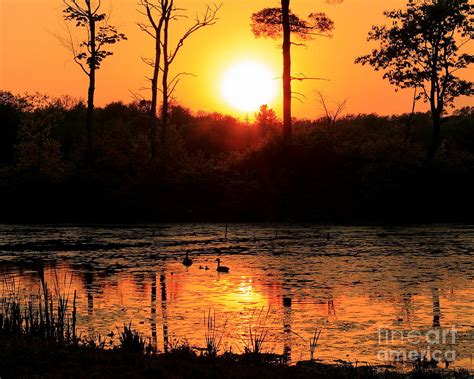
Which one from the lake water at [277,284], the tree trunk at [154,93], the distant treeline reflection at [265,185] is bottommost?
the lake water at [277,284]

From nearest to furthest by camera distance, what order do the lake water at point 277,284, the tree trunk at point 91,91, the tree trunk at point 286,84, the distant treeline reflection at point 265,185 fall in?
the lake water at point 277,284
the distant treeline reflection at point 265,185
the tree trunk at point 286,84
the tree trunk at point 91,91

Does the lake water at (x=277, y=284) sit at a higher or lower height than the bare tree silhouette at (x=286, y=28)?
lower

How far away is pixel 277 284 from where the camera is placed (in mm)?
25094

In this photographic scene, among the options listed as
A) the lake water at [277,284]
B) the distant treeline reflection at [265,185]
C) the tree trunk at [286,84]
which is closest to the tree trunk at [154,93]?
the distant treeline reflection at [265,185]

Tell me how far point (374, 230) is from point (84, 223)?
20.0 meters

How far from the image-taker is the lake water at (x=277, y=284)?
1703 centimetres

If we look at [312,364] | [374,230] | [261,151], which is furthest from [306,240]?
[312,364]

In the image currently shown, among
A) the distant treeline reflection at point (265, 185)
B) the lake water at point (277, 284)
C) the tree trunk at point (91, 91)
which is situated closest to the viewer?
the lake water at point (277, 284)

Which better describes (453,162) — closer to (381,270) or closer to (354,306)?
(381,270)

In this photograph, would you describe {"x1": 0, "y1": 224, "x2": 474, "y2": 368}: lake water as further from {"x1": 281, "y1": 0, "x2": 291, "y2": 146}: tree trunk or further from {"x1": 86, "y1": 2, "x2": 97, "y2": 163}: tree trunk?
{"x1": 86, "y1": 2, "x2": 97, "y2": 163}: tree trunk

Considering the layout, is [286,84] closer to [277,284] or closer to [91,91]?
[91,91]

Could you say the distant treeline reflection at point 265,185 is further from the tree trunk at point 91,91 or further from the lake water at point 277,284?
the lake water at point 277,284

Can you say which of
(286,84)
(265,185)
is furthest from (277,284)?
(286,84)

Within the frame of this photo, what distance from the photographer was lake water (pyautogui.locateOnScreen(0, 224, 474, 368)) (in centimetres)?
1703
